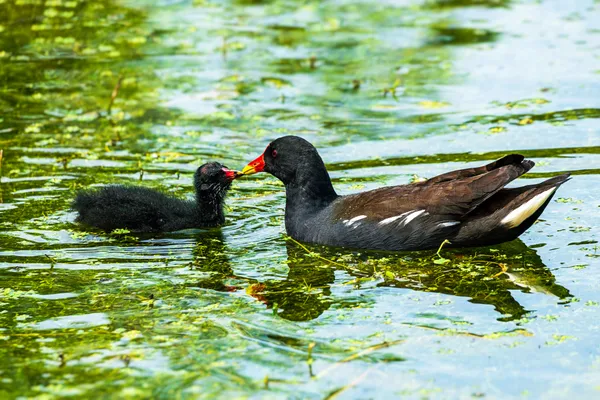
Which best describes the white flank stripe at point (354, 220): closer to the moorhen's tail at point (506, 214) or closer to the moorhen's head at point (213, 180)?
the moorhen's tail at point (506, 214)

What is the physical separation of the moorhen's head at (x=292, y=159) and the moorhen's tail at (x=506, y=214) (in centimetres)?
121

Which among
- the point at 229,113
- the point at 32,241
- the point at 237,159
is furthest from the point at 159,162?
the point at 32,241

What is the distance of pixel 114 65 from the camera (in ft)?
40.7

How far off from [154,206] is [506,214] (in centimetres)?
248

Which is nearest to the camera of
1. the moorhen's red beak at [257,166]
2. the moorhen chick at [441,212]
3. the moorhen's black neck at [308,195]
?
the moorhen chick at [441,212]

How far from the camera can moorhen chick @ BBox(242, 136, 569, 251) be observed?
647 cm

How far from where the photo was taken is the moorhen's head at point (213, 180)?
7570 mm

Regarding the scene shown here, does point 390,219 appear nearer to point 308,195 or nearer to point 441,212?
point 441,212

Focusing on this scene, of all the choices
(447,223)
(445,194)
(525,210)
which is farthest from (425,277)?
(525,210)

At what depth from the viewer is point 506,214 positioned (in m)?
6.49

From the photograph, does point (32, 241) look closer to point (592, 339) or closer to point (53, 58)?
point (592, 339)

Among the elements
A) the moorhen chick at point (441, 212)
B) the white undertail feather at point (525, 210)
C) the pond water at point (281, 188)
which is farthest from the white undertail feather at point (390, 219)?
the white undertail feather at point (525, 210)

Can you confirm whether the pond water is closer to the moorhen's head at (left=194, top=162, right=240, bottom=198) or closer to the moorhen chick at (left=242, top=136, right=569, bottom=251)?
the moorhen chick at (left=242, top=136, right=569, bottom=251)

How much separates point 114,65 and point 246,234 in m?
5.63
